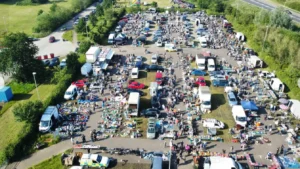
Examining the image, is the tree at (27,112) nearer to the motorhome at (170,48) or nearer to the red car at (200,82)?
the red car at (200,82)

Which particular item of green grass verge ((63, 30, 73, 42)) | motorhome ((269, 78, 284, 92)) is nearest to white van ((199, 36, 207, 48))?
motorhome ((269, 78, 284, 92))

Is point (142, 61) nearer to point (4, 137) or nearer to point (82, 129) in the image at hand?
point (82, 129)

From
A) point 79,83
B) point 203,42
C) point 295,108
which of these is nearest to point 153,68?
point 79,83

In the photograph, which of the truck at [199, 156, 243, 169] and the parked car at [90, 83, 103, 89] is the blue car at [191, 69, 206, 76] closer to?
the parked car at [90, 83, 103, 89]

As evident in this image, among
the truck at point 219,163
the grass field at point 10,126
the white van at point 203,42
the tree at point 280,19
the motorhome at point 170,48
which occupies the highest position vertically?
the tree at point 280,19

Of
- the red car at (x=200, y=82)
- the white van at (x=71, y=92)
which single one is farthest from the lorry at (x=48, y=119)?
the red car at (x=200, y=82)

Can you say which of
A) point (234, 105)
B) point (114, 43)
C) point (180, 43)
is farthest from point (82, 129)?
point (180, 43)
